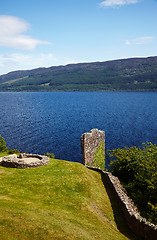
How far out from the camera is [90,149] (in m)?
38.9

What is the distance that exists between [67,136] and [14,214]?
7367cm

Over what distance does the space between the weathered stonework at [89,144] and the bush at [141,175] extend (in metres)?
4.35

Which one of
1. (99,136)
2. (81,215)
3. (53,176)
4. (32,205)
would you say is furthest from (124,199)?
(99,136)

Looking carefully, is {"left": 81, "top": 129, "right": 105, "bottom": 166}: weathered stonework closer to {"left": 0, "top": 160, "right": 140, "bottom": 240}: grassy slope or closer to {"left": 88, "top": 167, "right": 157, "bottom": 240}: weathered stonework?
{"left": 0, "top": 160, "right": 140, "bottom": 240}: grassy slope

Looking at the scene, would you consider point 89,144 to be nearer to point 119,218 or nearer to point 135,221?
point 119,218

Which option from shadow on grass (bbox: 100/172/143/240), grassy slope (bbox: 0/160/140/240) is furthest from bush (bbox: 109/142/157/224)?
grassy slope (bbox: 0/160/140/240)

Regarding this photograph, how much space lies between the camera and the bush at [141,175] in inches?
1048

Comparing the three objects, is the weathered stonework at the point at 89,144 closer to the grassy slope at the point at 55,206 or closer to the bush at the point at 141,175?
the bush at the point at 141,175

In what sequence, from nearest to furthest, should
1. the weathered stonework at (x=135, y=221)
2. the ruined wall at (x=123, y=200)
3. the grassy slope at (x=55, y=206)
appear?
the grassy slope at (x=55, y=206), the weathered stonework at (x=135, y=221), the ruined wall at (x=123, y=200)

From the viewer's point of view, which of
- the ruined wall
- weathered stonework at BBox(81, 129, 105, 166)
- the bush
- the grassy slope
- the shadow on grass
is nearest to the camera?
the grassy slope

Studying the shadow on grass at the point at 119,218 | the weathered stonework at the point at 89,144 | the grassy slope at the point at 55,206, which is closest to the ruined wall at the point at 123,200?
the weathered stonework at the point at 89,144

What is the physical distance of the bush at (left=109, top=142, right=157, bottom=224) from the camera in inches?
1048

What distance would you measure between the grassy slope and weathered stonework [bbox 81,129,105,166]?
5713mm

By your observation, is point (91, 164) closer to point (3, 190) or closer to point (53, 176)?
point (53, 176)
